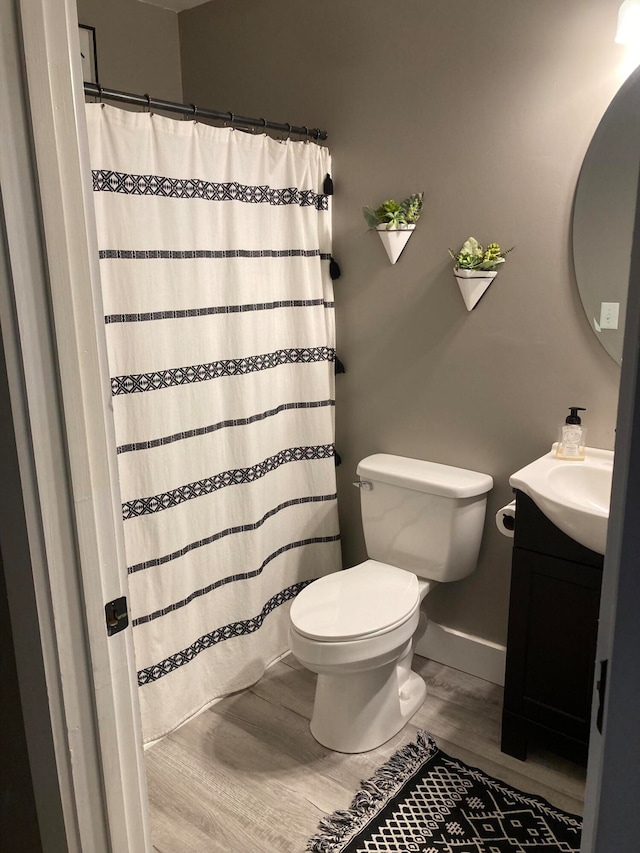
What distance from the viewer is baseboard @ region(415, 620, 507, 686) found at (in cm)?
247

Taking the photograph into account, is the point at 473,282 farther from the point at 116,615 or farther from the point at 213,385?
the point at 116,615

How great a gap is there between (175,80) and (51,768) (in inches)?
107

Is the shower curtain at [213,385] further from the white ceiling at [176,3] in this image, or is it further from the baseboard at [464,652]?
the white ceiling at [176,3]

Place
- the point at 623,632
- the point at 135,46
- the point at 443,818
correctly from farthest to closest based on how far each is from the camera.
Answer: the point at 135,46
the point at 443,818
the point at 623,632

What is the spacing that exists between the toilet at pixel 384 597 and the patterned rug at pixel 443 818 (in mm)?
207

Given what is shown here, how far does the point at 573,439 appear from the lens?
2078 mm

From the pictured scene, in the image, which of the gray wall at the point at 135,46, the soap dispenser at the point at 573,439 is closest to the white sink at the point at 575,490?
the soap dispenser at the point at 573,439

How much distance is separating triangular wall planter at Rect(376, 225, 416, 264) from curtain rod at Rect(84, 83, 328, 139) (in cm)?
47

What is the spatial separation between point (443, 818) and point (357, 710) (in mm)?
390

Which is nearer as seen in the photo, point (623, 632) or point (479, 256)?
point (623, 632)

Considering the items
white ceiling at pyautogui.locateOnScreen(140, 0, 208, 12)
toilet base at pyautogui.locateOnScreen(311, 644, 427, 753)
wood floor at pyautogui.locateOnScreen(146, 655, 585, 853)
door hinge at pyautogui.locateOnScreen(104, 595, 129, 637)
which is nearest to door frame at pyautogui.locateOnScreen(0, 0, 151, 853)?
door hinge at pyautogui.locateOnScreen(104, 595, 129, 637)

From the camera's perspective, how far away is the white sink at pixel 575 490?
172cm

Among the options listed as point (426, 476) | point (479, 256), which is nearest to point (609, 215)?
point (479, 256)

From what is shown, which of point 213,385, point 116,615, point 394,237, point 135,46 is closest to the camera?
point 116,615
